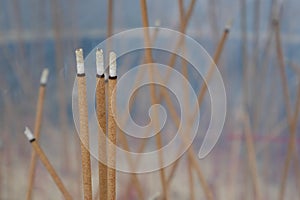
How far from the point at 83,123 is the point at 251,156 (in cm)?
47

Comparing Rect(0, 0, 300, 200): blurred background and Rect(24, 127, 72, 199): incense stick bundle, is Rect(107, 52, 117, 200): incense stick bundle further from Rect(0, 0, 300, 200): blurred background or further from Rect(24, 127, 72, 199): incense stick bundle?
Rect(0, 0, 300, 200): blurred background

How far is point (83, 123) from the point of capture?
1.28ft

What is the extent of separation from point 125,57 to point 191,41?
117mm

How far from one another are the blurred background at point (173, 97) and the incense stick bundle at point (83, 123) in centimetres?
31

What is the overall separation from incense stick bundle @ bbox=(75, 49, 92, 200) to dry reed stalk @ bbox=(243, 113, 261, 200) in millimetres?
437

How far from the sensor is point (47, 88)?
746 millimetres

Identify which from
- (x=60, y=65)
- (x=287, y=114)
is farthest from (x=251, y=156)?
(x=60, y=65)

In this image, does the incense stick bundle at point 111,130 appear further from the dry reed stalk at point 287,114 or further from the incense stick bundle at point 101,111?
the dry reed stalk at point 287,114

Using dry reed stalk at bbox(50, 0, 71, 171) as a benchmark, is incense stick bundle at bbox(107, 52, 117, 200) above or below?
below

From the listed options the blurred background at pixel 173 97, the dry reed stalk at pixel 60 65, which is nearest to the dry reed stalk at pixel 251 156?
the blurred background at pixel 173 97

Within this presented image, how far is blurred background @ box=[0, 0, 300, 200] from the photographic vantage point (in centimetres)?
73

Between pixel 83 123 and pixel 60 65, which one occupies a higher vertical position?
pixel 60 65

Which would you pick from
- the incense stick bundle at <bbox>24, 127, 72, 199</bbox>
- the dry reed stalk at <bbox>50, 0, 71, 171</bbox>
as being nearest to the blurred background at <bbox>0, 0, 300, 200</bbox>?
the dry reed stalk at <bbox>50, 0, 71, 171</bbox>

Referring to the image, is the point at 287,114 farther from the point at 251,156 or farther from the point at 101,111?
the point at 101,111
